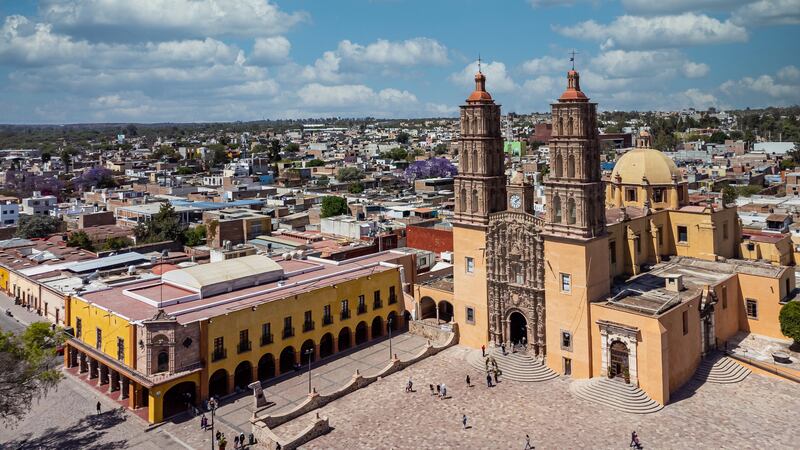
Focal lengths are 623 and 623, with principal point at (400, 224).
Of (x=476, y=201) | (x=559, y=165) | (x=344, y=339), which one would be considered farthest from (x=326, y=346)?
(x=559, y=165)

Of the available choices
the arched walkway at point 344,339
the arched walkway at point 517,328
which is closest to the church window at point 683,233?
the arched walkway at point 517,328

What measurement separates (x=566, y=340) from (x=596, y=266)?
421cm

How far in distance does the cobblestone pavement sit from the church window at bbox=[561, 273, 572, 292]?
471 centimetres

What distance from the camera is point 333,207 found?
75.0m

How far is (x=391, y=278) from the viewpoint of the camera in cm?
4169

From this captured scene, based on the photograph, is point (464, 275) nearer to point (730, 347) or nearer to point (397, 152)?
point (730, 347)

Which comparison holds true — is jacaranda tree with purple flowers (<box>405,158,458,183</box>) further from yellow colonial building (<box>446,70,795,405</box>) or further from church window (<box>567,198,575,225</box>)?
church window (<box>567,198,575,225</box>)

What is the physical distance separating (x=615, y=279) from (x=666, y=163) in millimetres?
10134

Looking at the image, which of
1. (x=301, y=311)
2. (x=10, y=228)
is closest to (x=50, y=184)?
(x=10, y=228)

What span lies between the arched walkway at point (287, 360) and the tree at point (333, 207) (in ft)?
128

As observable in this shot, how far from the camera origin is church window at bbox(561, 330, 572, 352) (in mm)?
32625

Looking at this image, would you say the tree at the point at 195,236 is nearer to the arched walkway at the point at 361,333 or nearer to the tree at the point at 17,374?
the arched walkway at the point at 361,333

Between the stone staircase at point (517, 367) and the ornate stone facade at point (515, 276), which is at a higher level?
the ornate stone facade at point (515, 276)

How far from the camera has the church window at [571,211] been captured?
3269cm
